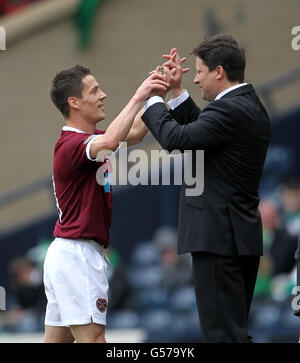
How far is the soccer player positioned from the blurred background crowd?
3349 millimetres

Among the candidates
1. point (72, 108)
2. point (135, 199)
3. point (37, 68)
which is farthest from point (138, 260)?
point (72, 108)

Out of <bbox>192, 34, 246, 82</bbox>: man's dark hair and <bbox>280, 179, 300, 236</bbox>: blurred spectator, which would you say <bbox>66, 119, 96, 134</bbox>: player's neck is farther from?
<bbox>280, 179, 300, 236</bbox>: blurred spectator

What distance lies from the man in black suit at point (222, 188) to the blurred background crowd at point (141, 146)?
338 cm

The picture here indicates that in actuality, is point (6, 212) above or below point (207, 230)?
below

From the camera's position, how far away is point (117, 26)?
37.2 feet

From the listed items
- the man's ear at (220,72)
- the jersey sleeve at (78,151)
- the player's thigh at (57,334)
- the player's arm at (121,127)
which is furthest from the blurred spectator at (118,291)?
the man's ear at (220,72)

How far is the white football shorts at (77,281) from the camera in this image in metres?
4.67

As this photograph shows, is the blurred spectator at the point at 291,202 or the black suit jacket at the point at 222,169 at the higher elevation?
the black suit jacket at the point at 222,169

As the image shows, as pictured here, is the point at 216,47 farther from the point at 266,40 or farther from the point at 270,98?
the point at 266,40

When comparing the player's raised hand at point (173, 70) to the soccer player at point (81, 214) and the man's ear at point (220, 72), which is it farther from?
the man's ear at point (220, 72)

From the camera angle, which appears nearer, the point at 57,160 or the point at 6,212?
the point at 57,160
